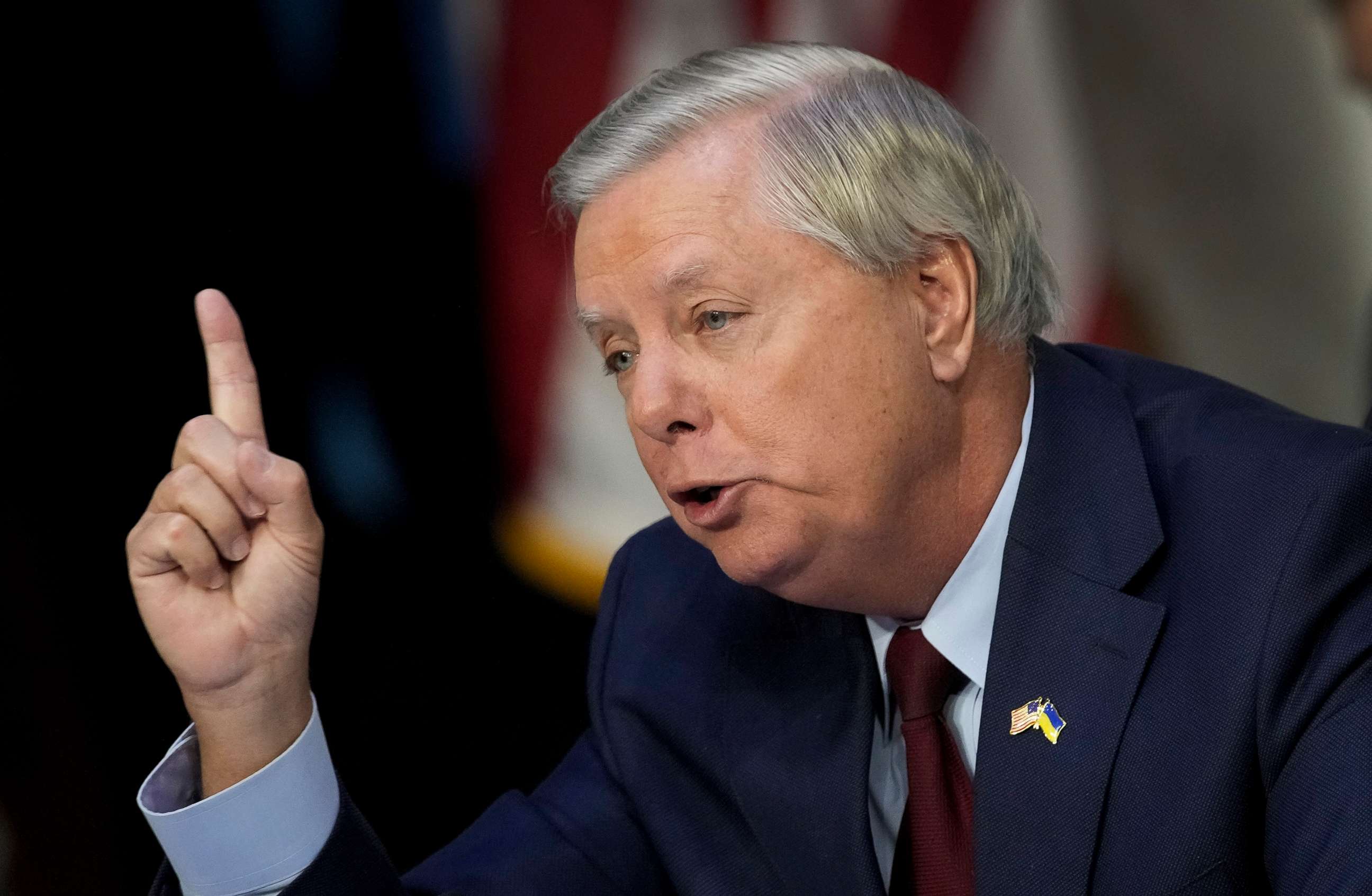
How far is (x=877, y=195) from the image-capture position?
163cm

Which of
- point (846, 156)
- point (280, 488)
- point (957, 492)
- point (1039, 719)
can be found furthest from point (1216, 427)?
point (280, 488)

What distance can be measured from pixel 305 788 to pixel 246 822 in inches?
3.0

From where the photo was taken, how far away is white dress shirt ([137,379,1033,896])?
1.62 meters

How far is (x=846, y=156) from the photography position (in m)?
1.64

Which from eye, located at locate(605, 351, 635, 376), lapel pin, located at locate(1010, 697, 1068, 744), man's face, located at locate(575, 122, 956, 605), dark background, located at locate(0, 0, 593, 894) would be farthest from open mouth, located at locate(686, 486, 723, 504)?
dark background, located at locate(0, 0, 593, 894)

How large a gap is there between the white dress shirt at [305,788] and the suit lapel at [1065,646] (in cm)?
6

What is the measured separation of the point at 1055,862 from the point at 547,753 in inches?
54.3

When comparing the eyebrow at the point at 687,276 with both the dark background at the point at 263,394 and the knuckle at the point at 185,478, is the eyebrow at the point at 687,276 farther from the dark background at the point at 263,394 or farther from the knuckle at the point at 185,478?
the dark background at the point at 263,394

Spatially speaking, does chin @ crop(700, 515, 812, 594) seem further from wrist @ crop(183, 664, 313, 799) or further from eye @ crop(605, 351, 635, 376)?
wrist @ crop(183, 664, 313, 799)

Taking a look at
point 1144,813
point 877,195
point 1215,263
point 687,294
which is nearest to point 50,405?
point 687,294

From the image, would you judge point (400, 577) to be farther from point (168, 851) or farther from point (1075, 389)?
point (1075, 389)

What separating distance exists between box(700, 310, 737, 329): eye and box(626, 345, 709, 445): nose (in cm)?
5

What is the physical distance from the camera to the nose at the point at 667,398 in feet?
5.15

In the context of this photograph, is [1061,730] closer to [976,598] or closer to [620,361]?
[976,598]
